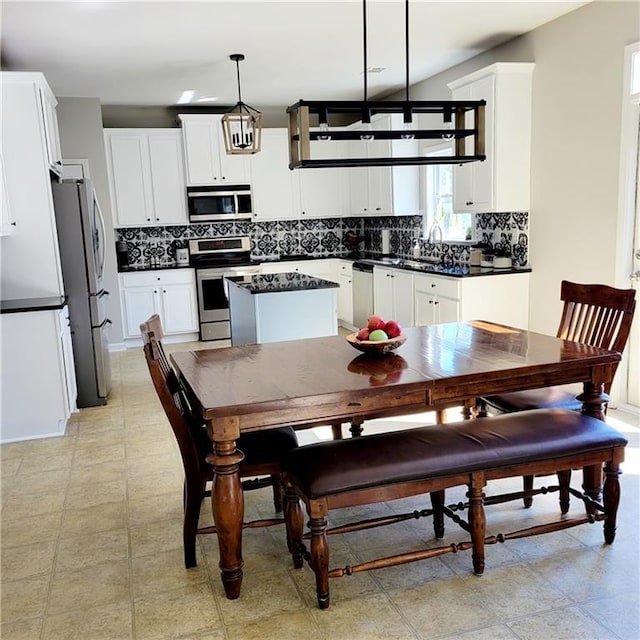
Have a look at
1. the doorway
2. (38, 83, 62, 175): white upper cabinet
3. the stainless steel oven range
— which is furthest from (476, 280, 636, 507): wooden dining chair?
the stainless steel oven range

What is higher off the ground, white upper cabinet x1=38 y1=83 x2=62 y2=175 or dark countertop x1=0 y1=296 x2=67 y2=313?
white upper cabinet x1=38 y1=83 x2=62 y2=175

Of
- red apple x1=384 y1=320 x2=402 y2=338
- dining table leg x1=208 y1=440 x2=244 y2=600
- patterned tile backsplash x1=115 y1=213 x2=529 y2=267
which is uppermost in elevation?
patterned tile backsplash x1=115 y1=213 x2=529 y2=267

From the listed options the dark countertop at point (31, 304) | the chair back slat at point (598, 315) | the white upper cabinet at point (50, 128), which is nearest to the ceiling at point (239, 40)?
the white upper cabinet at point (50, 128)

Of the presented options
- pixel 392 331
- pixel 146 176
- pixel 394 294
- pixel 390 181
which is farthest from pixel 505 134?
pixel 146 176

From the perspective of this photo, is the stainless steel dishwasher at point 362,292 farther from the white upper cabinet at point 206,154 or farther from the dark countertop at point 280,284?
the white upper cabinet at point 206,154

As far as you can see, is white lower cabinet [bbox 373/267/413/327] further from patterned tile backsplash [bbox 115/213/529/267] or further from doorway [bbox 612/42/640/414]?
doorway [bbox 612/42/640/414]

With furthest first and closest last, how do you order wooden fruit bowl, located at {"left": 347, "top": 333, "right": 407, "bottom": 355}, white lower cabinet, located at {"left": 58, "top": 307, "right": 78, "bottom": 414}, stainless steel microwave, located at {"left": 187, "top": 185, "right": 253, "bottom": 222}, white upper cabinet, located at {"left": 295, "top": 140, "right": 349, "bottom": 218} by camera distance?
white upper cabinet, located at {"left": 295, "top": 140, "right": 349, "bottom": 218}
stainless steel microwave, located at {"left": 187, "top": 185, "right": 253, "bottom": 222}
white lower cabinet, located at {"left": 58, "top": 307, "right": 78, "bottom": 414}
wooden fruit bowl, located at {"left": 347, "top": 333, "right": 407, "bottom": 355}

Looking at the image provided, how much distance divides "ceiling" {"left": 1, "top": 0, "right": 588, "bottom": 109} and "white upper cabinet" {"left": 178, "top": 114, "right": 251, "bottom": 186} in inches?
25.1

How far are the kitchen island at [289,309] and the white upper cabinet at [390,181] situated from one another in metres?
2.24

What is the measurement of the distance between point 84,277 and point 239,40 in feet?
6.89

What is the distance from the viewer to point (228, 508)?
2.25 meters

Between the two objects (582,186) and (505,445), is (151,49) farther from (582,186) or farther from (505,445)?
(505,445)

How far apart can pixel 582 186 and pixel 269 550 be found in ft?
10.8

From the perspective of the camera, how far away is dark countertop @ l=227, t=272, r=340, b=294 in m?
4.61
